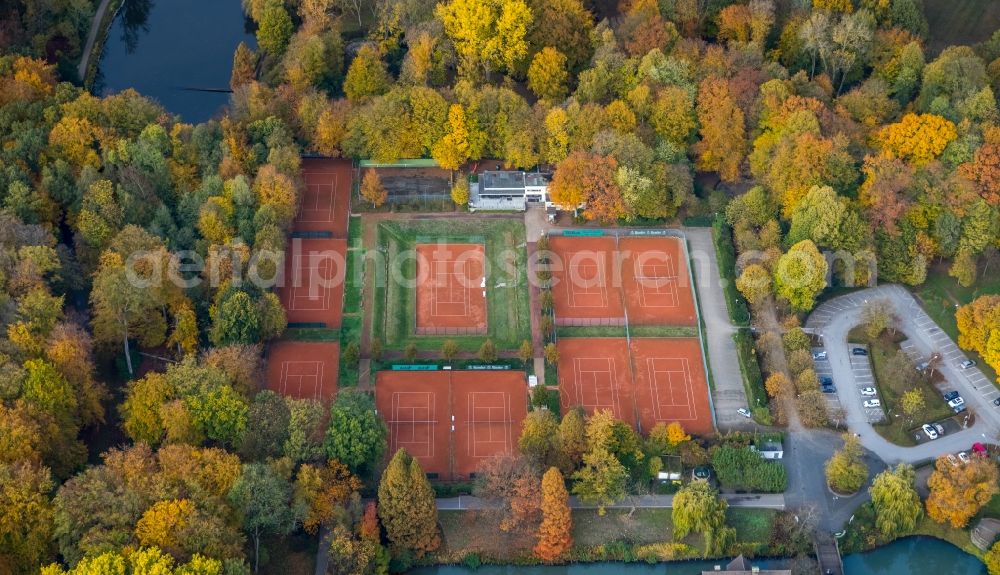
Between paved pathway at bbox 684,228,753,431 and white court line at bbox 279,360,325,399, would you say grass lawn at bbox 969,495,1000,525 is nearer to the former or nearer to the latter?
paved pathway at bbox 684,228,753,431

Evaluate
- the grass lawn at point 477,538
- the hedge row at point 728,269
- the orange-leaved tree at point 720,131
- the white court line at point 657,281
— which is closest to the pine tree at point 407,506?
the grass lawn at point 477,538

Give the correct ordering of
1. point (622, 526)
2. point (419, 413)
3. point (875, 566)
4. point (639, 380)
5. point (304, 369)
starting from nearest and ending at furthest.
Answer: point (875, 566), point (622, 526), point (419, 413), point (304, 369), point (639, 380)

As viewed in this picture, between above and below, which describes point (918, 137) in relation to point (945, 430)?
above

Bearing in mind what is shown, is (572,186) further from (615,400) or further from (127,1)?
(127,1)

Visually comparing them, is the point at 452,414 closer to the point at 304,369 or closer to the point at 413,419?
the point at 413,419

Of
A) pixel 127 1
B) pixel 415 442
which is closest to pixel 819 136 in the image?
pixel 415 442

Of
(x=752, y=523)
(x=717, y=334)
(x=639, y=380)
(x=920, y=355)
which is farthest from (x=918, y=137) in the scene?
(x=752, y=523)
